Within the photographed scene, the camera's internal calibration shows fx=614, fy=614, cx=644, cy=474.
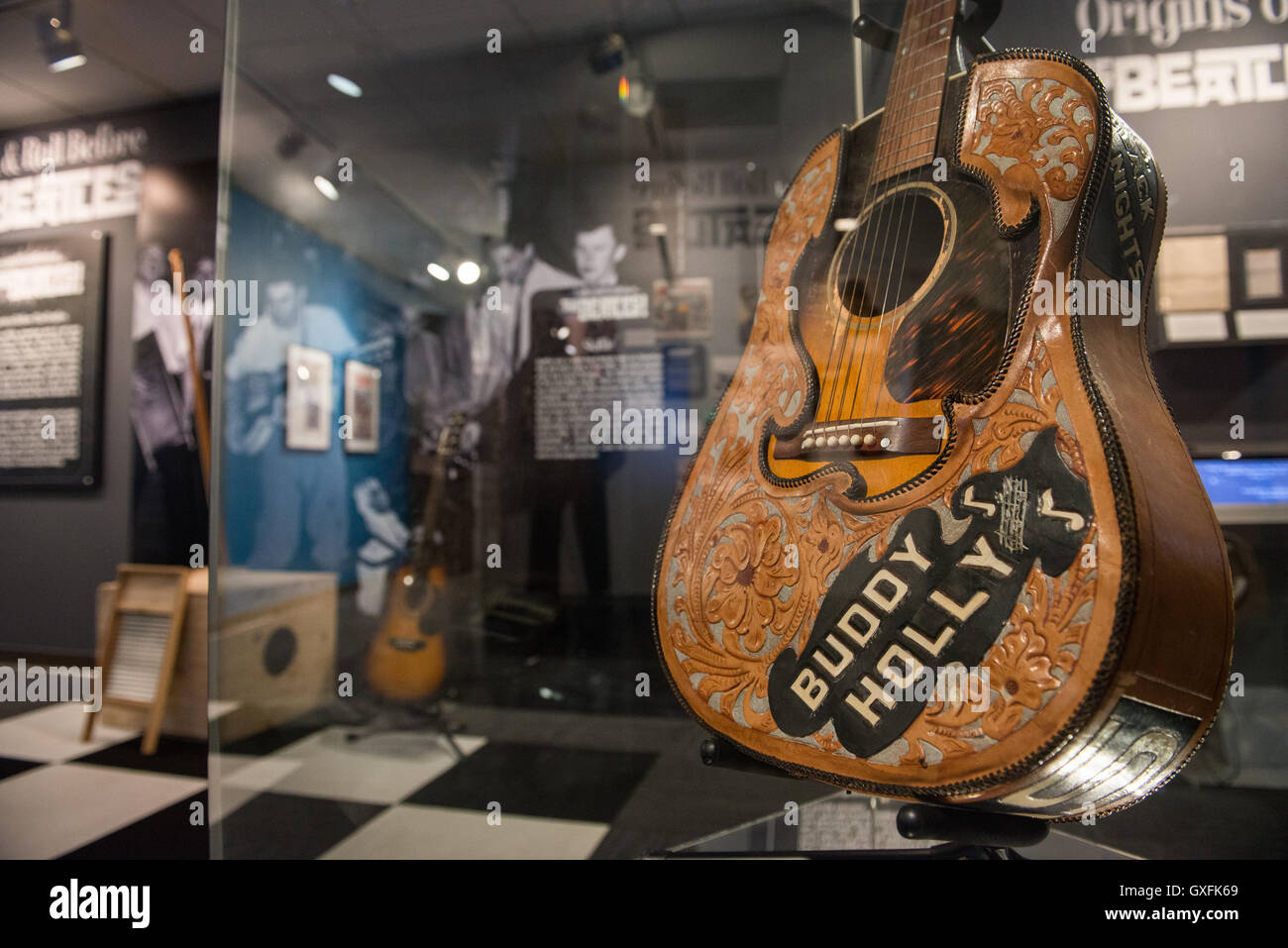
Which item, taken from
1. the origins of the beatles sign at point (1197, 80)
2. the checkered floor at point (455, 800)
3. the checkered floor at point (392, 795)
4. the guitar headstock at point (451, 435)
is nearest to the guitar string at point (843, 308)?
the origins of the beatles sign at point (1197, 80)

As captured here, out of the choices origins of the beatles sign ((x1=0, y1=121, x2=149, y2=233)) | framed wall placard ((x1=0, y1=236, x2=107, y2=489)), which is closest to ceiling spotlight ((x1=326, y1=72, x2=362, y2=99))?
origins of the beatles sign ((x1=0, y1=121, x2=149, y2=233))

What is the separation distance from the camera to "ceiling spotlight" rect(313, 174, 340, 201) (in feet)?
5.79

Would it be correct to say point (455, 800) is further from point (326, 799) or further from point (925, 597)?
point (925, 597)

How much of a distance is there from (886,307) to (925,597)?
33cm

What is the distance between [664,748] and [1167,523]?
133 cm

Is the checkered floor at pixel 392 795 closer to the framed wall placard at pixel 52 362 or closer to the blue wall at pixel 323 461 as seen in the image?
the blue wall at pixel 323 461

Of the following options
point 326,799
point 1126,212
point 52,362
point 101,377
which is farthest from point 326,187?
point 1126,212

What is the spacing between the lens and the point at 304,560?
6.10 feet

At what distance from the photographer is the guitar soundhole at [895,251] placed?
26.5 inches

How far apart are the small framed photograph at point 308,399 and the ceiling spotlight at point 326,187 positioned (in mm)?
453

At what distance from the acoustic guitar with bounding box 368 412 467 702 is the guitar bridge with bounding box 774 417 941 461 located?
1.39 m

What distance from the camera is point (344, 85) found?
1591 millimetres
